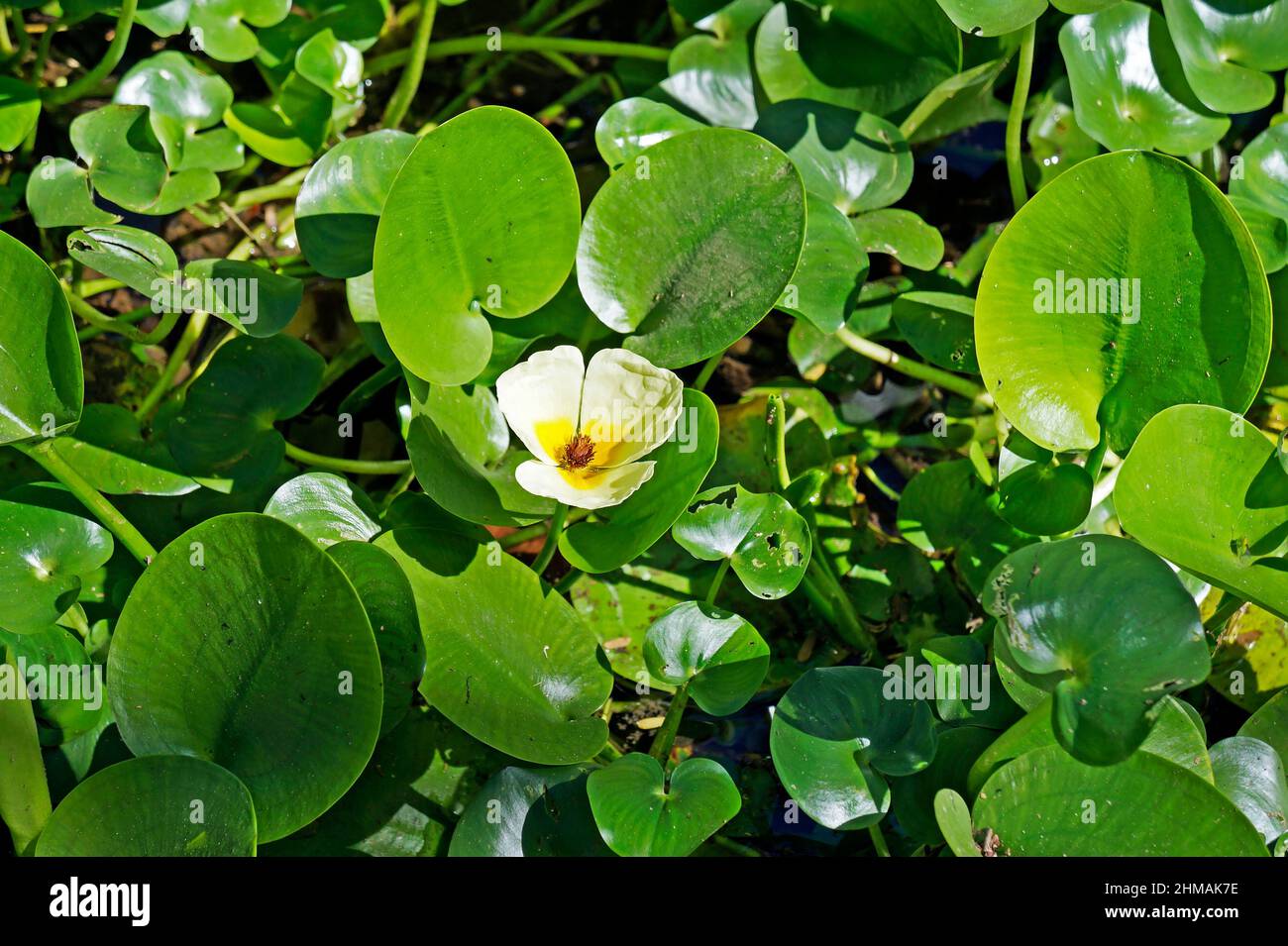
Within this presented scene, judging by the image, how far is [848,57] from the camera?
1725 millimetres

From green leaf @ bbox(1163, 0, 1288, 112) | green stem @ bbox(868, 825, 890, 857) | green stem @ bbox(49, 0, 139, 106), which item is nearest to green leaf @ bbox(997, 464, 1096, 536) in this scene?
green stem @ bbox(868, 825, 890, 857)

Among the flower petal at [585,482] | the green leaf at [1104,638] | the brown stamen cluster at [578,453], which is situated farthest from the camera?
the brown stamen cluster at [578,453]

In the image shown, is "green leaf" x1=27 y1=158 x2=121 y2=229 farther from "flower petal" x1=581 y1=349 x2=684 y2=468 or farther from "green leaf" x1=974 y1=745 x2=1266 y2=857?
"green leaf" x1=974 y1=745 x2=1266 y2=857

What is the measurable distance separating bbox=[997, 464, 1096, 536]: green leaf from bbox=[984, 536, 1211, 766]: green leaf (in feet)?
0.76

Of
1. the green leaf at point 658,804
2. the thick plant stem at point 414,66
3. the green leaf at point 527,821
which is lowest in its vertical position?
the green leaf at point 527,821

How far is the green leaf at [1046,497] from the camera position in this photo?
1.40 metres

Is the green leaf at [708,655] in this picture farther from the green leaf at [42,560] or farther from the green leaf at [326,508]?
the green leaf at [42,560]

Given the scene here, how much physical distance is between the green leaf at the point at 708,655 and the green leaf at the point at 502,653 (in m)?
0.08

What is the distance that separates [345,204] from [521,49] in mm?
628

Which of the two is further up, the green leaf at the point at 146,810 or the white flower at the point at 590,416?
the white flower at the point at 590,416

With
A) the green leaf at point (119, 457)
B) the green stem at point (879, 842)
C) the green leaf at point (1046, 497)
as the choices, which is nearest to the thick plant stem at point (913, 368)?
the green leaf at point (1046, 497)

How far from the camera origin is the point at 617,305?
1354 millimetres

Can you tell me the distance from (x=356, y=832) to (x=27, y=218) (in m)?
1.25

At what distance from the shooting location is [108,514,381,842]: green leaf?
113 cm
